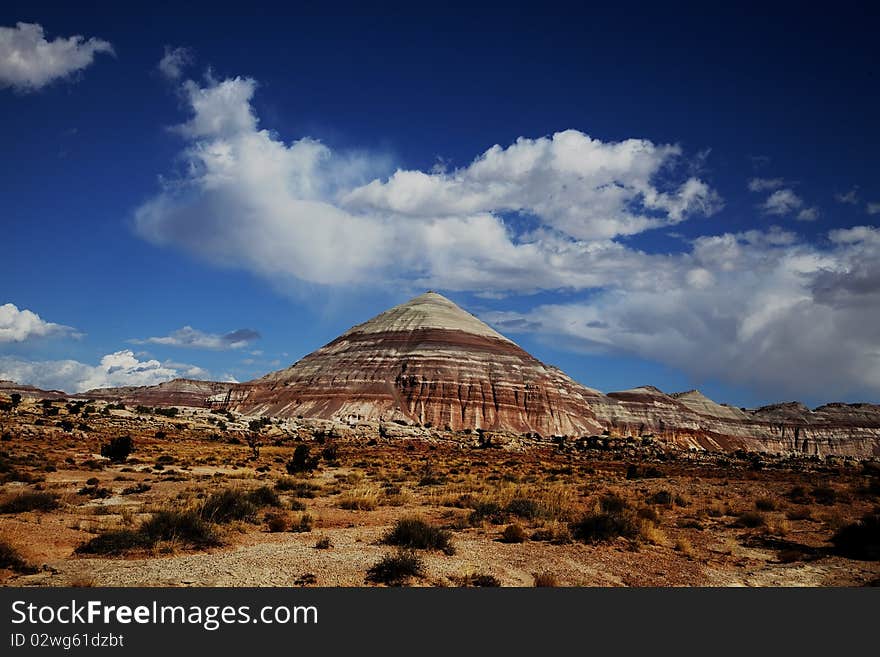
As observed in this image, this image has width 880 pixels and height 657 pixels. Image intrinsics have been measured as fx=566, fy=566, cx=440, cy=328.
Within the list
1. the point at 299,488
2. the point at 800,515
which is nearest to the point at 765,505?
the point at 800,515

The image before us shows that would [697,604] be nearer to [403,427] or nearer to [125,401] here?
[403,427]

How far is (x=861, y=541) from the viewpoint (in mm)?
13672

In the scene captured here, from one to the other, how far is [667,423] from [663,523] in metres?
131

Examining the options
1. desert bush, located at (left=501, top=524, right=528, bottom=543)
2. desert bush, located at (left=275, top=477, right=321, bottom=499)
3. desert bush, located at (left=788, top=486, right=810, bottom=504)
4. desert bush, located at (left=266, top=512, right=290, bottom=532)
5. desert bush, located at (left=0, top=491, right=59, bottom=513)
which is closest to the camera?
desert bush, located at (left=501, top=524, right=528, bottom=543)

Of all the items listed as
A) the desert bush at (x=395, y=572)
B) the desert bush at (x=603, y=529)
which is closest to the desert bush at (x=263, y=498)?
the desert bush at (x=395, y=572)

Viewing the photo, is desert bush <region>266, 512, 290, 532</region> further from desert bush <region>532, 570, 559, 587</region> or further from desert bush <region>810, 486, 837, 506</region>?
desert bush <region>810, 486, 837, 506</region>

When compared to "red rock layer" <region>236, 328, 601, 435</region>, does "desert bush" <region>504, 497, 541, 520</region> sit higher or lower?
lower

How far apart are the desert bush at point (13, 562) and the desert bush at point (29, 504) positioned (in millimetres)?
6017

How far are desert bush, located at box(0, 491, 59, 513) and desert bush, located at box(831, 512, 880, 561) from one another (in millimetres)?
20515

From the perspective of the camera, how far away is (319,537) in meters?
13.5

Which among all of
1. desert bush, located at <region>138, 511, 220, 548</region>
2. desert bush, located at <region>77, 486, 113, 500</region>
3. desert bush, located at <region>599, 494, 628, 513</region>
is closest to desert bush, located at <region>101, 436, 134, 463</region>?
desert bush, located at <region>77, 486, 113, 500</region>

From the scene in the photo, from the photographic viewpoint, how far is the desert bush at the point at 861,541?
1299 cm

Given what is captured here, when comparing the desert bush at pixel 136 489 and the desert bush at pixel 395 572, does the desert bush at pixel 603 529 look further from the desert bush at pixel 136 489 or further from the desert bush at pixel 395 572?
the desert bush at pixel 136 489

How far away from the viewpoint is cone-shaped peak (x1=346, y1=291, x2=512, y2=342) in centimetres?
12781
